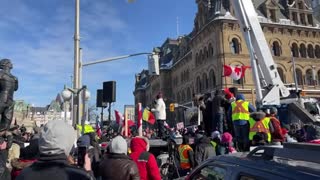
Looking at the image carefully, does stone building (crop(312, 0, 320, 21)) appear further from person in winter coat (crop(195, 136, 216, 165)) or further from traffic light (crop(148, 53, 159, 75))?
person in winter coat (crop(195, 136, 216, 165))

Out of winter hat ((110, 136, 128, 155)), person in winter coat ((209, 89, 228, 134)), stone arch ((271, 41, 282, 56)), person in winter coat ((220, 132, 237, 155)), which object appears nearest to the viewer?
winter hat ((110, 136, 128, 155))

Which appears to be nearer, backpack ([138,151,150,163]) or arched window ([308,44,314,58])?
backpack ([138,151,150,163])

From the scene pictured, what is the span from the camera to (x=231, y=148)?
28.8 ft

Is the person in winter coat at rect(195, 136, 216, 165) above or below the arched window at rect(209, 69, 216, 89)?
below

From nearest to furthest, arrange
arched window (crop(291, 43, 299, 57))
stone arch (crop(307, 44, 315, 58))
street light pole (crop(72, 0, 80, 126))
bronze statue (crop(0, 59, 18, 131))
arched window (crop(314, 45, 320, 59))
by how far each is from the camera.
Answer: bronze statue (crop(0, 59, 18, 131)), street light pole (crop(72, 0, 80, 126)), arched window (crop(291, 43, 299, 57)), stone arch (crop(307, 44, 315, 58)), arched window (crop(314, 45, 320, 59))

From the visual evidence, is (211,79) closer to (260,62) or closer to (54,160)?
(260,62)

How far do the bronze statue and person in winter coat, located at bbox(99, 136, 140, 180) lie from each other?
148 inches

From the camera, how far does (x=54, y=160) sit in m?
2.74

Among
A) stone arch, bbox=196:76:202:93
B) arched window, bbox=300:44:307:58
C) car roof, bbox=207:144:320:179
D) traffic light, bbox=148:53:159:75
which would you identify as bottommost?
car roof, bbox=207:144:320:179

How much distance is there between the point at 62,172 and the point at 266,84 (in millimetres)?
10890

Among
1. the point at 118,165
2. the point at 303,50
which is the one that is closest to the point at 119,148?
the point at 118,165

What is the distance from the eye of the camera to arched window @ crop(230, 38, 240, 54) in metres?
46.4

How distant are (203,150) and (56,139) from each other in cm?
586

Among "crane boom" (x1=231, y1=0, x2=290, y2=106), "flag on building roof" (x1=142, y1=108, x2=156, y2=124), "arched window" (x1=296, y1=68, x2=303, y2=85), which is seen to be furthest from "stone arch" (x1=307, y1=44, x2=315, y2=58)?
"flag on building roof" (x1=142, y1=108, x2=156, y2=124)
